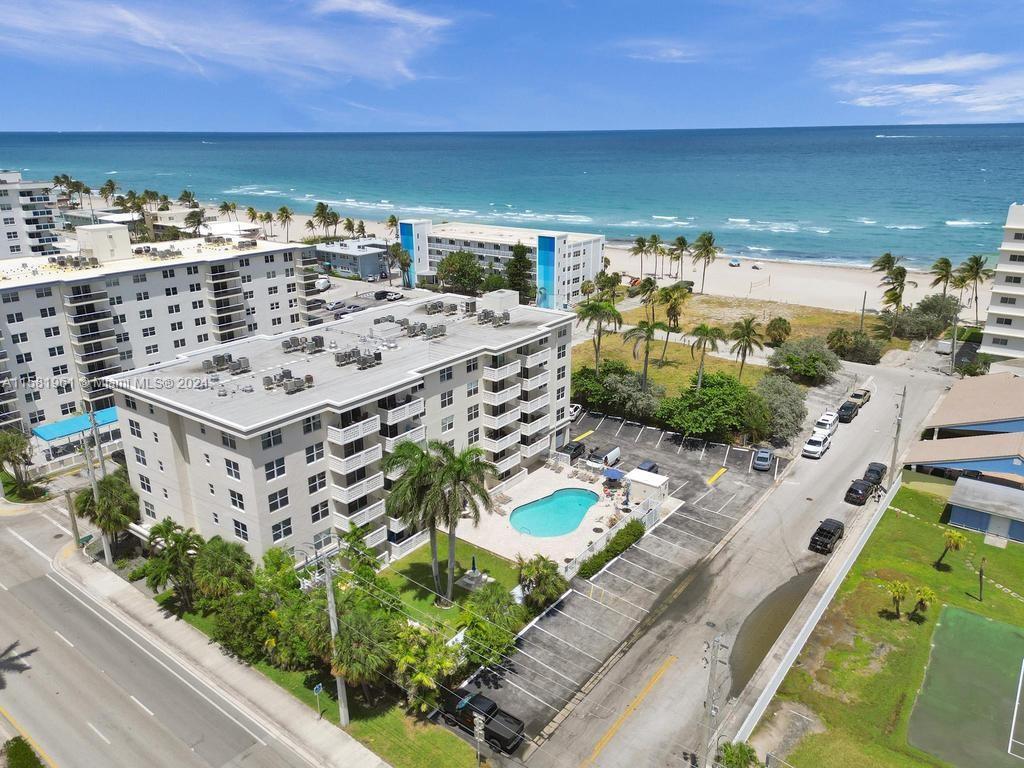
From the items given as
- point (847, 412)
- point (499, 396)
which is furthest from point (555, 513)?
point (847, 412)

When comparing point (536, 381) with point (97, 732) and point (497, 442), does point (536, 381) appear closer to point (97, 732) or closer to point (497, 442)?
point (497, 442)

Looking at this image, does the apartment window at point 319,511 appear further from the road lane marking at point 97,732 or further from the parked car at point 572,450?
the parked car at point 572,450

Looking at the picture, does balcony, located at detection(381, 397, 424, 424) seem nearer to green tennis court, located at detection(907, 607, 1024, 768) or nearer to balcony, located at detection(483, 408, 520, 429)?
balcony, located at detection(483, 408, 520, 429)

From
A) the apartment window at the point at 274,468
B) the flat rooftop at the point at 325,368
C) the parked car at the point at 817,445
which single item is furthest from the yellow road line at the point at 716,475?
the apartment window at the point at 274,468

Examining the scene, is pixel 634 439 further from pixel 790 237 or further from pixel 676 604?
pixel 790 237

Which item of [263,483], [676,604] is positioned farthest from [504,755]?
[263,483]

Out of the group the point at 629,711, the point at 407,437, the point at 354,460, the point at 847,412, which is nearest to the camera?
the point at 629,711
